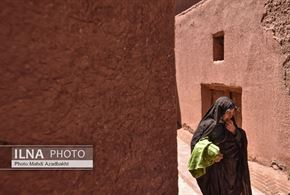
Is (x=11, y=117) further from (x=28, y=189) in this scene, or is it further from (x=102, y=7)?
(x=102, y=7)

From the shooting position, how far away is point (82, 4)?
1354mm

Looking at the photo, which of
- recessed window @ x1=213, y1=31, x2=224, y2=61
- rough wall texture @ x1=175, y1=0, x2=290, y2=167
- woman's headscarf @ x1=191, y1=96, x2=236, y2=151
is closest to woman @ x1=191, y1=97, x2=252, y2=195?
woman's headscarf @ x1=191, y1=96, x2=236, y2=151

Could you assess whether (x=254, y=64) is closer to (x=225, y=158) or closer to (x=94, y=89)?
(x=225, y=158)

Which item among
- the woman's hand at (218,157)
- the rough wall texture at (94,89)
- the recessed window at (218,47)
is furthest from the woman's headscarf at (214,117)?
the recessed window at (218,47)

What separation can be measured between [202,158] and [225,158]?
2.19ft

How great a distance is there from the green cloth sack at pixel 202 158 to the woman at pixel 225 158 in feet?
1.31

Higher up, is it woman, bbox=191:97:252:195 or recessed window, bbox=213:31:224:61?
recessed window, bbox=213:31:224:61

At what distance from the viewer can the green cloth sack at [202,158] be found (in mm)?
3377

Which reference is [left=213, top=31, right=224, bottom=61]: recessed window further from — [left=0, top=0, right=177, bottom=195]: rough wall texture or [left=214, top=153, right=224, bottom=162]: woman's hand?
[left=0, top=0, right=177, bottom=195]: rough wall texture

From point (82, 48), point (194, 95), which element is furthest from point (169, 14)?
point (194, 95)

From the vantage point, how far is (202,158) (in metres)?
3.39

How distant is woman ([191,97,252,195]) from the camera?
12.8 feet

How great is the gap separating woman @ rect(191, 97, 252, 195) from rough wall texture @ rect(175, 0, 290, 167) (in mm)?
2226

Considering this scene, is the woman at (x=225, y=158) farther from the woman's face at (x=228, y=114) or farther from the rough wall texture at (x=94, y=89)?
the rough wall texture at (x=94, y=89)
